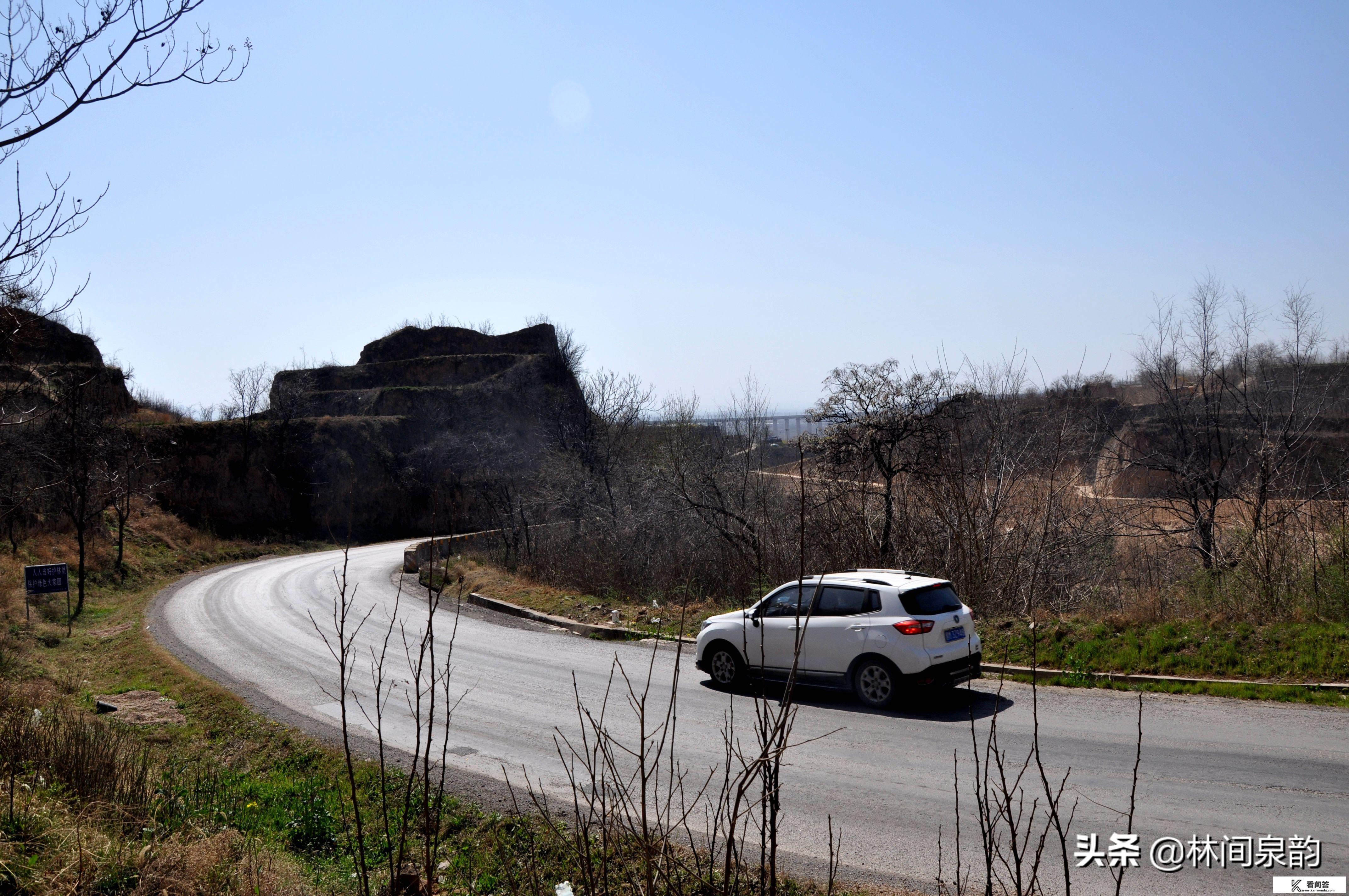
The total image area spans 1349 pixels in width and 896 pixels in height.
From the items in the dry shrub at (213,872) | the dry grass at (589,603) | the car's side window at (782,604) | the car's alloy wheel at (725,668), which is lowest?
the dry grass at (589,603)

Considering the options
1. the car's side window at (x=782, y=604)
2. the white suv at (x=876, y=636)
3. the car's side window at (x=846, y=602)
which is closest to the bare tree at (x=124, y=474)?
the car's side window at (x=782, y=604)

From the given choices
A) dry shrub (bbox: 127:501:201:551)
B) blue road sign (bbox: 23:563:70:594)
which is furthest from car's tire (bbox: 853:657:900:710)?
dry shrub (bbox: 127:501:201:551)

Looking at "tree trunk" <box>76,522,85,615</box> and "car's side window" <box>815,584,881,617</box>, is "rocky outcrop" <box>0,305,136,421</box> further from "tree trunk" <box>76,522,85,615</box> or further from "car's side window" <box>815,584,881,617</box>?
"car's side window" <box>815,584,881,617</box>

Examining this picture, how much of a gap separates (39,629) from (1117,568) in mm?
24375

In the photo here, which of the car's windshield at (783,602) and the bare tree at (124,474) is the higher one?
the bare tree at (124,474)

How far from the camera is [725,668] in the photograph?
475 inches

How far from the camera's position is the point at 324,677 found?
46.7ft

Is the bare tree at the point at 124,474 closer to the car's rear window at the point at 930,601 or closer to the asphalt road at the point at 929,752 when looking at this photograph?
the asphalt road at the point at 929,752

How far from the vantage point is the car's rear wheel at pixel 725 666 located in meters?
11.9

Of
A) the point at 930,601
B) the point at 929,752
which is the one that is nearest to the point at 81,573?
the point at 930,601

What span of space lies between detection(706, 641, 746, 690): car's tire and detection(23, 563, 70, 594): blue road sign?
1519cm

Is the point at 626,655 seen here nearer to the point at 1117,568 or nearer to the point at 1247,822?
the point at 1247,822

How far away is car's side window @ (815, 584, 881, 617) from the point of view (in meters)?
10.6

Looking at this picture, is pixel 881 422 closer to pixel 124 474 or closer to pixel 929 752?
pixel 929 752
